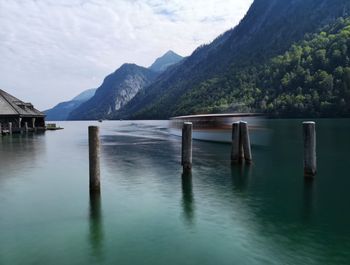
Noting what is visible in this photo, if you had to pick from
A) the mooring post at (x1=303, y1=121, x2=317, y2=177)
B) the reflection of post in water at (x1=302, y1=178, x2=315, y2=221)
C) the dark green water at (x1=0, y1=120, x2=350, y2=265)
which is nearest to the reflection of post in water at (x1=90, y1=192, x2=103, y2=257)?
the dark green water at (x1=0, y1=120, x2=350, y2=265)

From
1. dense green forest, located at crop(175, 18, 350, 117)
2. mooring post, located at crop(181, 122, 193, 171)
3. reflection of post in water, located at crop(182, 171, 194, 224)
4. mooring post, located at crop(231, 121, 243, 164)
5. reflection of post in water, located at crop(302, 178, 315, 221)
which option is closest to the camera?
reflection of post in water, located at crop(302, 178, 315, 221)

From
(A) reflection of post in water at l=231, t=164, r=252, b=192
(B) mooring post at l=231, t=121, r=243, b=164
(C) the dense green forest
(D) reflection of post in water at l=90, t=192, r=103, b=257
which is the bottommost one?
(D) reflection of post in water at l=90, t=192, r=103, b=257

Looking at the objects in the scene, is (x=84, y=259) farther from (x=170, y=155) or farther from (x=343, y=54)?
(x=343, y=54)

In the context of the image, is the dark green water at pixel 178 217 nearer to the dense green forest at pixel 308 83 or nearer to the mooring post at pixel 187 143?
the mooring post at pixel 187 143

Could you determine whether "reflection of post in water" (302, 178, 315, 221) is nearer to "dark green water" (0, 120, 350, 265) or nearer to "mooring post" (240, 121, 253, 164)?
"dark green water" (0, 120, 350, 265)

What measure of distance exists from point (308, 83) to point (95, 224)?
151 metres

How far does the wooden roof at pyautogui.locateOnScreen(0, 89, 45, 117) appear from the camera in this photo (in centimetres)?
6731

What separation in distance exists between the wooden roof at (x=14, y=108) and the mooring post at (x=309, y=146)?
202 ft

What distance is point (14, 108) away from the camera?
69.1m

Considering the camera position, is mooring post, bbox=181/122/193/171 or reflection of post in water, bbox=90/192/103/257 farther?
mooring post, bbox=181/122/193/171

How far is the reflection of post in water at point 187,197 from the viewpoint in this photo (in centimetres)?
1445

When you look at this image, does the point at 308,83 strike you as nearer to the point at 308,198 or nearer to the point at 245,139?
the point at 245,139

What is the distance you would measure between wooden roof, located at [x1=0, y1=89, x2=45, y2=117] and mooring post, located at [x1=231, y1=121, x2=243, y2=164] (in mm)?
54946

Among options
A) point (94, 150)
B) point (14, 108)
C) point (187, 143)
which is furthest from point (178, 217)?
point (14, 108)
